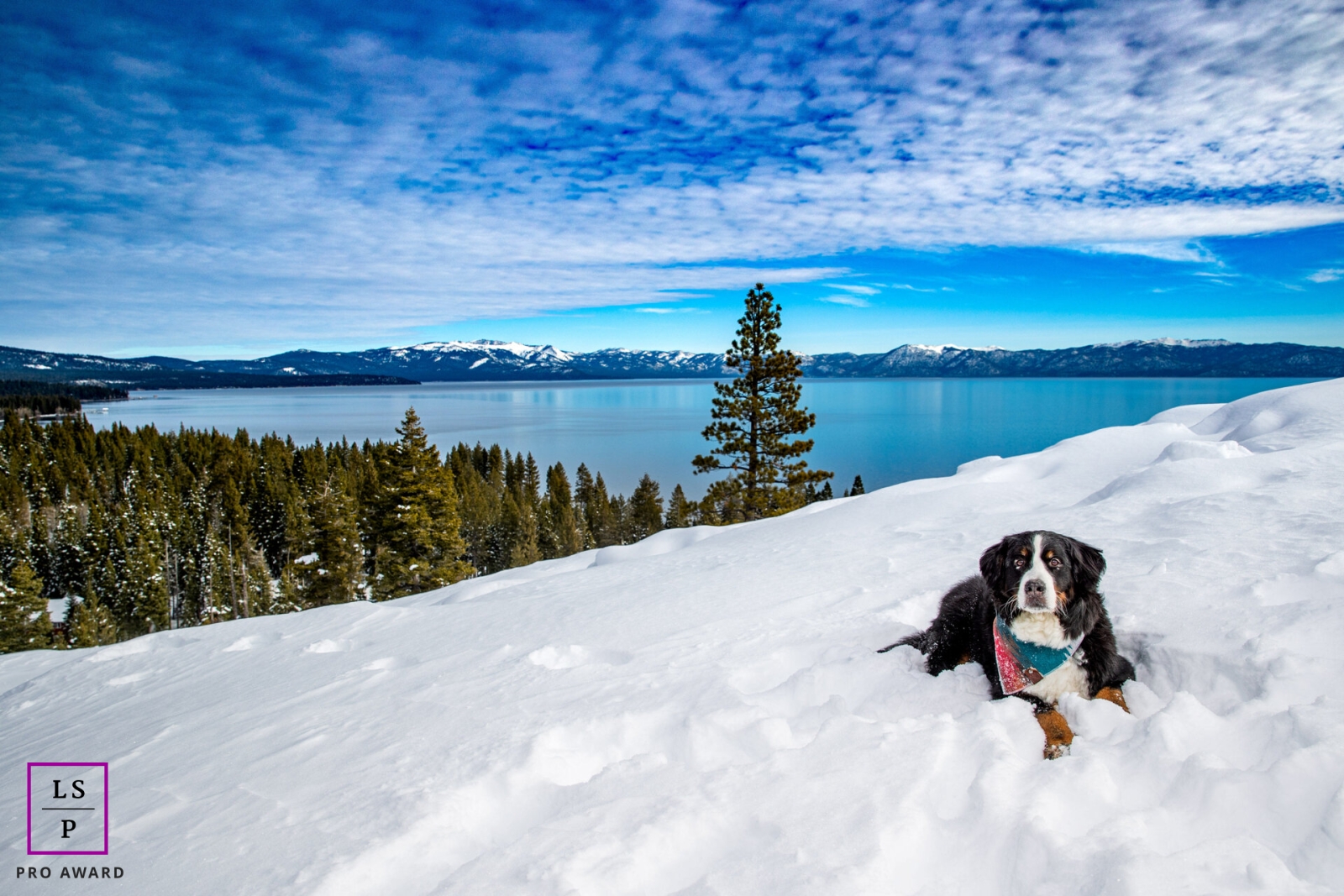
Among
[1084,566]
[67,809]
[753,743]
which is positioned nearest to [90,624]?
[67,809]

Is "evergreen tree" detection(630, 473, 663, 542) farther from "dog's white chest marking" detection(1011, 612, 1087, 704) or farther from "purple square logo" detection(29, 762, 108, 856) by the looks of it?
"dog's white chest marking" detection(1011, 612, 1087, 704)

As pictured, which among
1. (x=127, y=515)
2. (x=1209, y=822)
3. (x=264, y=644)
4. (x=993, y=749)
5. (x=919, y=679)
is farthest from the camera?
(x=127, y=515)

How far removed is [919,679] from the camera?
3.71 metres

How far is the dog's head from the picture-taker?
320 cm

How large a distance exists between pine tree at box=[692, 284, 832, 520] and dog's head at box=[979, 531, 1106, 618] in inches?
822

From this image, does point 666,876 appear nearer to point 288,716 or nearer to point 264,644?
point 288,716

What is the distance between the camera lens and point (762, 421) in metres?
24.7

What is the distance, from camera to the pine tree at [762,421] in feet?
80.4

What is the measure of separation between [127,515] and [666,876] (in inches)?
2494

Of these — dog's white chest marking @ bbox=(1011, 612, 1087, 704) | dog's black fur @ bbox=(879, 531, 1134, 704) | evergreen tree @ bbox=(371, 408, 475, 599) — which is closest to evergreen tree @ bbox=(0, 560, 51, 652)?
evergreen tree @ bbox=(371, 408, 475, 599)

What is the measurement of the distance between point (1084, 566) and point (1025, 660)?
0.66 metres

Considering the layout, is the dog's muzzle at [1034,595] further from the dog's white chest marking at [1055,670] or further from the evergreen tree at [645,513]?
the evergreen tree at [645,513]

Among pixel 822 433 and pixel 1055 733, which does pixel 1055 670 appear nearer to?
pixel 1055 733

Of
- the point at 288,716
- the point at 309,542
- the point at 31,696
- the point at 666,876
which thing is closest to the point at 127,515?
the point at 309,542
